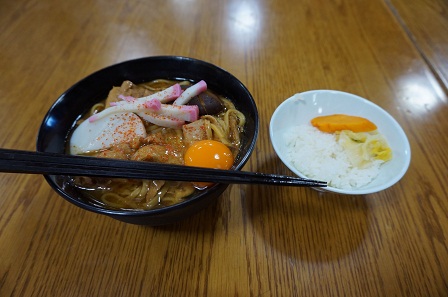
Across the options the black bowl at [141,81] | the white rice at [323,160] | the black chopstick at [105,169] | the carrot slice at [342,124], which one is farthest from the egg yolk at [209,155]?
the carrot slice at [342,124]

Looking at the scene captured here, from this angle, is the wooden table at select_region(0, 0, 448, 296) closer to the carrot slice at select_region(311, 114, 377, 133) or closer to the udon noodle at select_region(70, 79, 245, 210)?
the udon noodle at select_region(70, 79, 245, 210)

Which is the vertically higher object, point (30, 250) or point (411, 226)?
point (30, 250)

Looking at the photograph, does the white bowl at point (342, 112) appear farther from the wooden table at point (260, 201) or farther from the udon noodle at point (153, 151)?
the udon noodle at point (153, 151)

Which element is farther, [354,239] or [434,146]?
[434,146]

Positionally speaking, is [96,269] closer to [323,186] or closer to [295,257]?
[295,257]

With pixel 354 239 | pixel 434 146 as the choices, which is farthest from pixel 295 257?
pixel 434 146

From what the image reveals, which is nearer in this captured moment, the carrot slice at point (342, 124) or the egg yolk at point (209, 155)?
the egg yolk at point (209, 155)

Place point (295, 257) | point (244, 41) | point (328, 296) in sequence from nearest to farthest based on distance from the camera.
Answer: point (328, 296), point (295, 257), point (244, 41)
